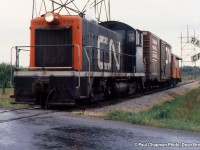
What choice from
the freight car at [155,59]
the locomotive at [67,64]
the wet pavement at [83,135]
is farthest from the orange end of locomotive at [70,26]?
the freight car at [155,59]

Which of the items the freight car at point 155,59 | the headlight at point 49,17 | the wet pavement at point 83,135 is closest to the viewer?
the wet pavement at point 83,135

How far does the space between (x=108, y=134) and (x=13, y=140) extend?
2053mm

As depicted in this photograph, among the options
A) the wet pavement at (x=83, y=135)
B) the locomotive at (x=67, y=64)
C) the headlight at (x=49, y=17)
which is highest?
the headlight at (x=49, y=17)

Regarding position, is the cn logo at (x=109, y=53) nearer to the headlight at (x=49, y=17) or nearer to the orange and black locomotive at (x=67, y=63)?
the orange and black locomotive at (x=67, y=63)

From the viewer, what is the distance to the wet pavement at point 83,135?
7.30 m

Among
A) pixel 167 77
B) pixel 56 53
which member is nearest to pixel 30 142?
pixel 56 53

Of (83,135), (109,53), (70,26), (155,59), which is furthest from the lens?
(155,59)

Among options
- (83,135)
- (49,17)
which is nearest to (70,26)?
(49,17)

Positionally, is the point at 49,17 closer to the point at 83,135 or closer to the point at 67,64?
the point at 67,64

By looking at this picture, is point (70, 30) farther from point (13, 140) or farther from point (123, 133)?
point (13, 140)

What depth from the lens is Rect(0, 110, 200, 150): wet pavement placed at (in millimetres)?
7305

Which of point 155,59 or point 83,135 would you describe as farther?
point 155,59

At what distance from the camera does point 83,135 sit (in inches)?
325

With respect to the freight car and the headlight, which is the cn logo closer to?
the headlight
